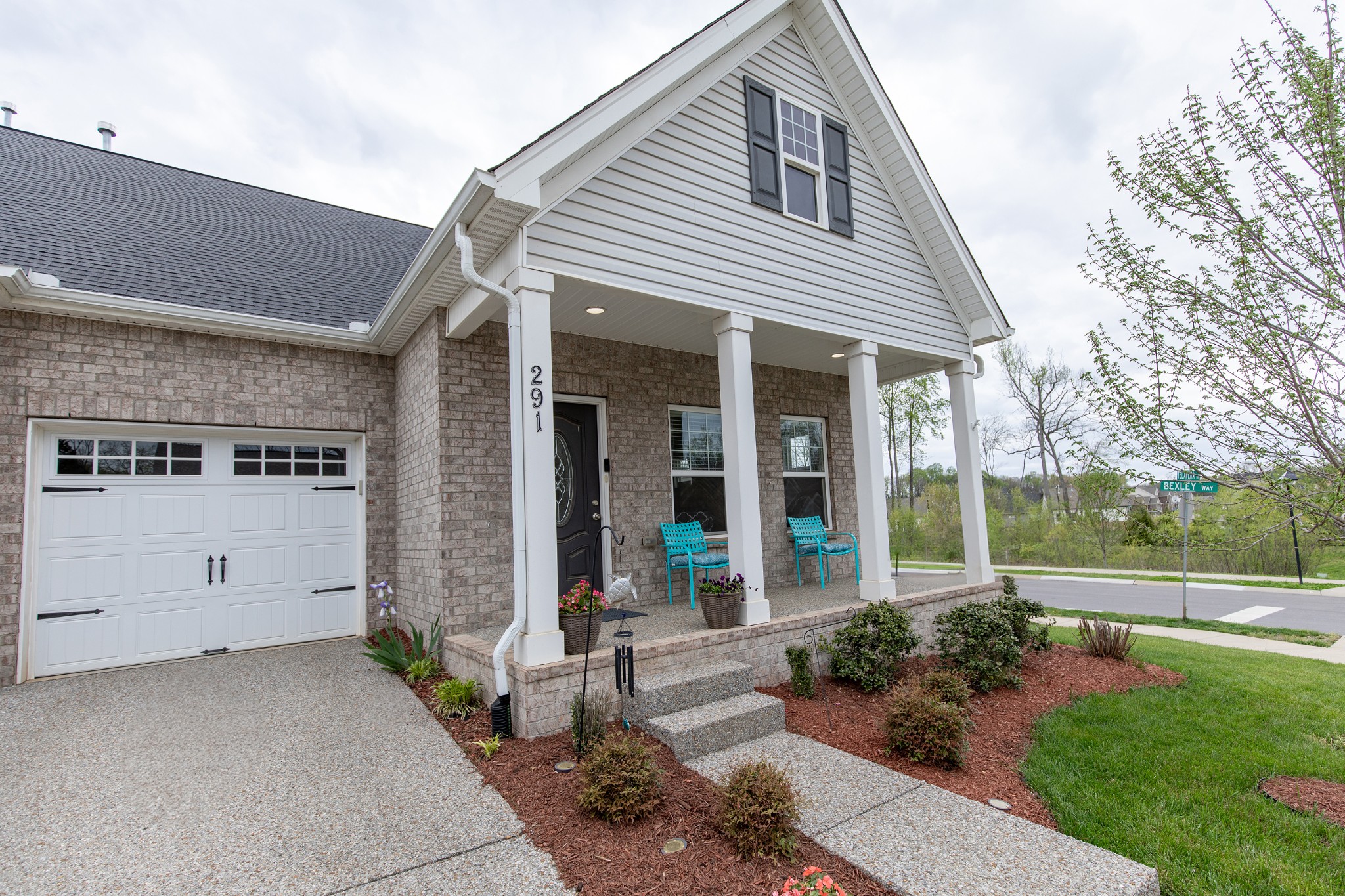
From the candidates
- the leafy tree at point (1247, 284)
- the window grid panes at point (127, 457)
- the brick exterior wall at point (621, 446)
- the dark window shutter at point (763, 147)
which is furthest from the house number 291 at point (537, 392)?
the window grid panes at point (127, 457)

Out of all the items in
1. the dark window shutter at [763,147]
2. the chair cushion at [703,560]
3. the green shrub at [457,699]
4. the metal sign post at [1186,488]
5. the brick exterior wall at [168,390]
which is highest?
the dark window shutter at [763,147]

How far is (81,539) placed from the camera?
5.24m

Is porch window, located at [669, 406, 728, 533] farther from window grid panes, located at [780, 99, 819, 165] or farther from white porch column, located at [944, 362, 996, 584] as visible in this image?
window grid panes, located at [780, 99, 819, 165]

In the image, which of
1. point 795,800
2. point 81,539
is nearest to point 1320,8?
point 795,800

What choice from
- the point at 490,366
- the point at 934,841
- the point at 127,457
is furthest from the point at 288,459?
the point at 934,841

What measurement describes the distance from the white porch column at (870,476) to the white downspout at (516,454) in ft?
11.0

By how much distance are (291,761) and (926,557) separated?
771 inches

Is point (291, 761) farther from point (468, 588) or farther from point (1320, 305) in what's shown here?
point (1320, 305)

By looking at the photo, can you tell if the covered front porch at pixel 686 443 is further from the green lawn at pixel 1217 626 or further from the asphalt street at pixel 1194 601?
the green lawn at pixel 1217 626

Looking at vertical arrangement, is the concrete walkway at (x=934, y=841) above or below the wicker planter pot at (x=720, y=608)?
below

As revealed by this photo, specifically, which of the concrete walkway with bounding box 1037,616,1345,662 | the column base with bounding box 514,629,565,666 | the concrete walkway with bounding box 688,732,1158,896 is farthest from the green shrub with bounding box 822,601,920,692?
the concrete walkway with bounding box 1037,616,1345,662

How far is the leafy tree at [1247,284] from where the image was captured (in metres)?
2.63

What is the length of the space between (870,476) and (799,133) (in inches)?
133

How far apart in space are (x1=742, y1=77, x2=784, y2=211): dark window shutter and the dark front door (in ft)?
8.62
